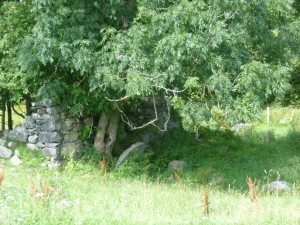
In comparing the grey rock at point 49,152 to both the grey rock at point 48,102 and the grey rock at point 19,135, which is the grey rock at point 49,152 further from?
the grey rock at point 48,102

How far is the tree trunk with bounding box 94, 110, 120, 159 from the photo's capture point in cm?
1305

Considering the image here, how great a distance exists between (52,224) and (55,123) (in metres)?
7.15

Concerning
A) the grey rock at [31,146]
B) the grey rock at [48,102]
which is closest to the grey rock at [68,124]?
the grey rock at [48,102]

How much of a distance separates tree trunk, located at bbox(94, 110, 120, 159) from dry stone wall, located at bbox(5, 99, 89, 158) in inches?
31.8

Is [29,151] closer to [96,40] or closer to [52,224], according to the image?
[96,40]

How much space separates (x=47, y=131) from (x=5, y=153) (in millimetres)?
1152

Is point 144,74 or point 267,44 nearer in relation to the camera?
point 144,74

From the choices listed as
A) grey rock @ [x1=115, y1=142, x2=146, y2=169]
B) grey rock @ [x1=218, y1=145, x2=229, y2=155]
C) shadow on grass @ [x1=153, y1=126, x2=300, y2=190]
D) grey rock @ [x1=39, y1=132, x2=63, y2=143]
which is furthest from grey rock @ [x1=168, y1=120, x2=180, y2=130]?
grey rock @ [x1=39, y1=132, x2=63, y2=143]

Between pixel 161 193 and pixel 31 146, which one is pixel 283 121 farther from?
pixel 161 193

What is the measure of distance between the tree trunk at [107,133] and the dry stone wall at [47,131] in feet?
2.65

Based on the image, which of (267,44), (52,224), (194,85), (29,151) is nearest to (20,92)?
(29,151)

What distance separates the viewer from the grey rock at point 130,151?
1288cm

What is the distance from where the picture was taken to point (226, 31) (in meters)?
9.23

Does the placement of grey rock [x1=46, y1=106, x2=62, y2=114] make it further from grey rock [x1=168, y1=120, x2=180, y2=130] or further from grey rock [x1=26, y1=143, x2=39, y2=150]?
grey rock [x1=168, y1=120, x2=180, y2=130]
